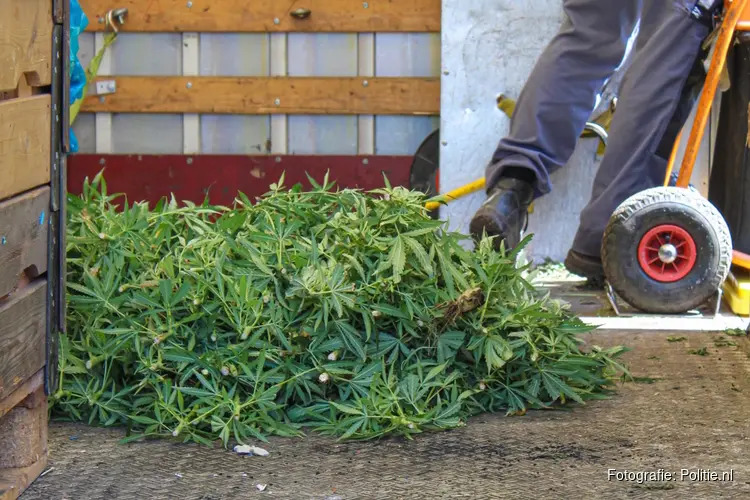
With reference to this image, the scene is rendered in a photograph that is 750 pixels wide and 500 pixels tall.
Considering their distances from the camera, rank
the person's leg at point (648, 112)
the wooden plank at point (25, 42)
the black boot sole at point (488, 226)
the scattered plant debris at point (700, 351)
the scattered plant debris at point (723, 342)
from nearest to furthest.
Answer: the wooden plank at point (25, 42)
the scattered plant debris at point (700, 351)
the scattered plant debris at point (723, 342)
the person's leg at point (648, 112)
the black boot sole at point (488, 226)

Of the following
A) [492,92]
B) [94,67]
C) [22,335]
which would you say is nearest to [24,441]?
[22,335]

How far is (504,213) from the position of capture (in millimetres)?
4617

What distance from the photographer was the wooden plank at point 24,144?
2164 mm

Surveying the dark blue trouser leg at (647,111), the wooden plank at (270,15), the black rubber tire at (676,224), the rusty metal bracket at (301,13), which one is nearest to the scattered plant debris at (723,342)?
the black rubber tire at (676,224)

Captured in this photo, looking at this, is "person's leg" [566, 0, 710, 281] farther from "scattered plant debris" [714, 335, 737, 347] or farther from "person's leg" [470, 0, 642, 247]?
"scattered plant debris" [714, 335, 737, 347]

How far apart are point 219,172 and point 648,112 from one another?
256cm

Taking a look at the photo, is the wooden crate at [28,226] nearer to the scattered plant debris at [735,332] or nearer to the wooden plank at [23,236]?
the wooden plank at [23,236]

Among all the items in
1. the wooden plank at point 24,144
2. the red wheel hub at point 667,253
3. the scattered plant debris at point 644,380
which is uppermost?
the wooden plank at point 24,144

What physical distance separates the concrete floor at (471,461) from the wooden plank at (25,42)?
0.91 m

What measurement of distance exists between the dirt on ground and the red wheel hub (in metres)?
1.10

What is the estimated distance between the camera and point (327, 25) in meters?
5.73

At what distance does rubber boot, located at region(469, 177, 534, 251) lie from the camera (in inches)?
175

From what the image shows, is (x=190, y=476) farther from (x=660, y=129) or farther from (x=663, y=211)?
(x=660, y=129)

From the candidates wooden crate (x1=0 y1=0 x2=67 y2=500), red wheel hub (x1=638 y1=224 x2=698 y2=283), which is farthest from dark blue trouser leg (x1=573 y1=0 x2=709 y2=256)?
wooden crate (x1=0 y1=0 x2=67 y2=500)
